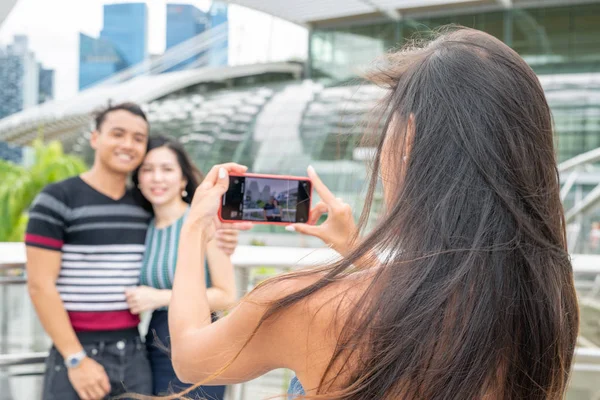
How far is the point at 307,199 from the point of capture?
183 cm

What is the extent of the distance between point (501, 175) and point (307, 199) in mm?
821

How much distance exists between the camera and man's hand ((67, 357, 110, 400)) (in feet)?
8.01

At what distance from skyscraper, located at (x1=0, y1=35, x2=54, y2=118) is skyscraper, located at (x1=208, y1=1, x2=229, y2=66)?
661cm

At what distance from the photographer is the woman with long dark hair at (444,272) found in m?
1.04

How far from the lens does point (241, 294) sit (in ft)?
9.87

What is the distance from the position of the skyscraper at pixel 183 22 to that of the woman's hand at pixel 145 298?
78.4 feet

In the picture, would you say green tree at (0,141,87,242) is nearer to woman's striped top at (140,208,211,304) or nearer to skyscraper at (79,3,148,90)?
skyscraper at (79,3,148,90)

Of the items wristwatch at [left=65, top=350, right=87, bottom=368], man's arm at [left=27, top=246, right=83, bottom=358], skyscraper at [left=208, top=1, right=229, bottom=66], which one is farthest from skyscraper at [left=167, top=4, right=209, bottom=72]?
wristwatch at [left=65, top=350, right=87, bottom=368]

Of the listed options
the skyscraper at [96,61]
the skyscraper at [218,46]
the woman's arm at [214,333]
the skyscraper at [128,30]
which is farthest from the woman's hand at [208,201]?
the skyscraper at [96,61]

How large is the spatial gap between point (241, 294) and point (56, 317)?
2.78 ft

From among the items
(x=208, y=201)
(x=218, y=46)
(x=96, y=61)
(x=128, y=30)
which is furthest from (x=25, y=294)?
(x=96, y=61)

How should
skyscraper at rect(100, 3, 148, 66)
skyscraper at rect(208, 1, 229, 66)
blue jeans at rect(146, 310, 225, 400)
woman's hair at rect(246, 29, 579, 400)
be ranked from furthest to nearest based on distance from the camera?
1. skyscraper at rect(208, 1, 229, 66)
2. skyscraper at rect(100, 3, 148, 66)
3. blue jeans at rect(146, 310, 225, 400)
4. woman's hair at rect(246, 29, 579, 400)

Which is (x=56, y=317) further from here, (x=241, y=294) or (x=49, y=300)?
(x=241, y=294)

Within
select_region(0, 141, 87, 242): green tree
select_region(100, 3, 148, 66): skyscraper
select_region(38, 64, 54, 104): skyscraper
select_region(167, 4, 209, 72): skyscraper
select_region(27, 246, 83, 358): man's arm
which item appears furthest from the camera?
select_region(38, 64, 54, 104): skyscraper
